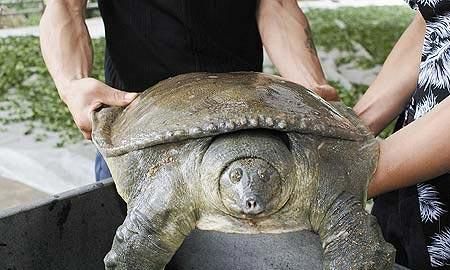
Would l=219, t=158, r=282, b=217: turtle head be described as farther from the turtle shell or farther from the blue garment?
the blue garment

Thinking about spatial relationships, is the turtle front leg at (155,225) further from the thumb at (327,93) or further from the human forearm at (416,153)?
the thumb at (327,93)

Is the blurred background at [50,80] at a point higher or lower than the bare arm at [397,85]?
lower

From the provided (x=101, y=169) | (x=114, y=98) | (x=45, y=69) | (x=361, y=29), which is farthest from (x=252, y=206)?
(x=361, y=29)

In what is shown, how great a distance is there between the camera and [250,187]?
72cm

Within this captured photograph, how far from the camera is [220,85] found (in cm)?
87

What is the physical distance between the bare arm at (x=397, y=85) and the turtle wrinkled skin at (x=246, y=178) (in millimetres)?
312

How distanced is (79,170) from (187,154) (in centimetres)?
208

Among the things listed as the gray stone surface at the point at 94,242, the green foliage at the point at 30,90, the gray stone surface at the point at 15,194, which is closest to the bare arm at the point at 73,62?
the gray stone surface at the point at 94,242

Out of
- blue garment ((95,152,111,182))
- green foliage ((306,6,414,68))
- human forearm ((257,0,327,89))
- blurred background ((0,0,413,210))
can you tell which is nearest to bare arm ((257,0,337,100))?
human forearm ((257,0,327,89))

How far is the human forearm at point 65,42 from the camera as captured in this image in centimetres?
116

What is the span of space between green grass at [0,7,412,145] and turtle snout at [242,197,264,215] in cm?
251

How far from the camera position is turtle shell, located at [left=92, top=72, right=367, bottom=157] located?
772mm

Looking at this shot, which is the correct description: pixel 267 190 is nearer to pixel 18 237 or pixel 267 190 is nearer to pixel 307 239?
pixel 307 239

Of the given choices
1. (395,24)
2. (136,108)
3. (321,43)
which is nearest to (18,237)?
(136,108)
